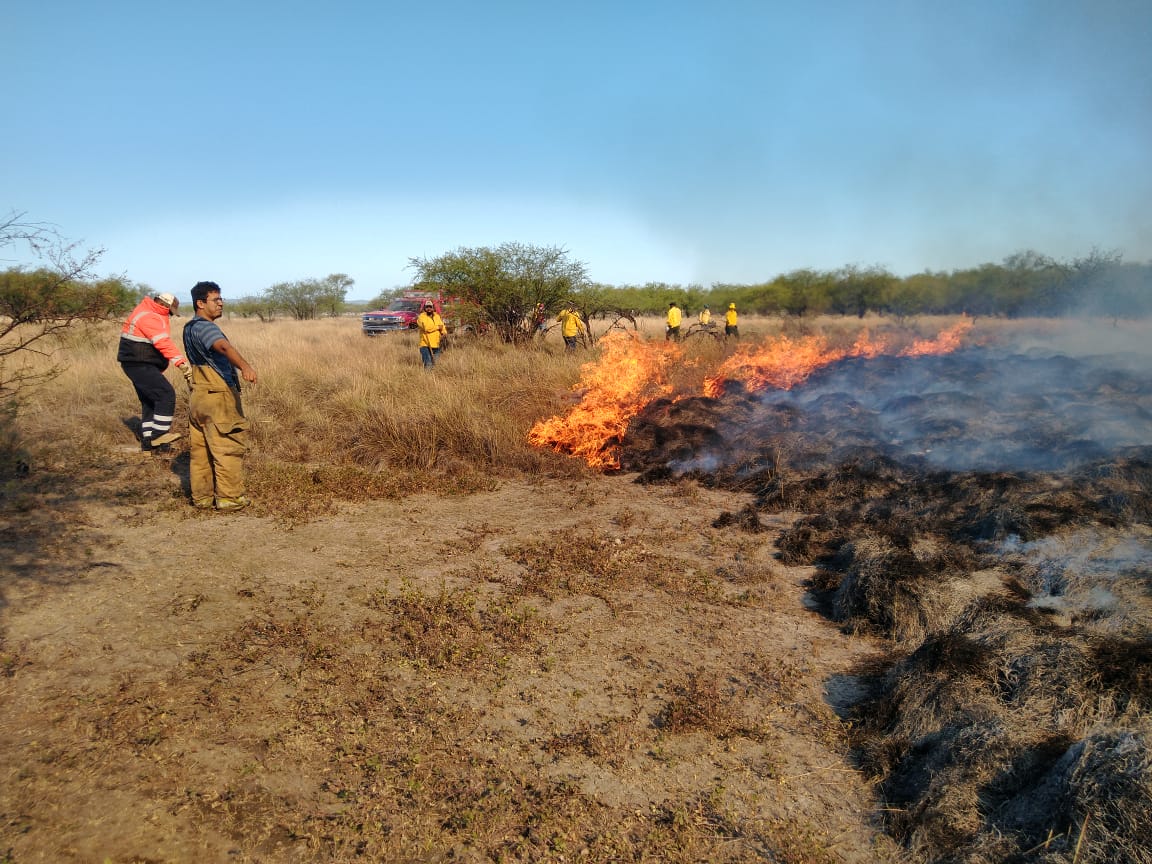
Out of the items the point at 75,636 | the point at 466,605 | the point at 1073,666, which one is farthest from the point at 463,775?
the point at 1073,666

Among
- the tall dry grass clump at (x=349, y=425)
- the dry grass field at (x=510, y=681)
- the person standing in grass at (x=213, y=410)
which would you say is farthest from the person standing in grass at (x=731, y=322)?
the person standing in grass at (x=213, y=410)

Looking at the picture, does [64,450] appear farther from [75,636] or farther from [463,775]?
[463,775]

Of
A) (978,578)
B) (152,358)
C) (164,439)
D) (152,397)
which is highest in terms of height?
(152,358)

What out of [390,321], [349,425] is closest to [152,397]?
[349,425]

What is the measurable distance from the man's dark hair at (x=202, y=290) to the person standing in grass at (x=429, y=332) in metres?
6.09

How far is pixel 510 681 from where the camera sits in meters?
3.60

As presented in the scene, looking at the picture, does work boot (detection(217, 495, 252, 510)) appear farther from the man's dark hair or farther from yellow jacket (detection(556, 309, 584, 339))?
yellow jacket (detection(556, 309, 584, 339))

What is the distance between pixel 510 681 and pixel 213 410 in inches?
161

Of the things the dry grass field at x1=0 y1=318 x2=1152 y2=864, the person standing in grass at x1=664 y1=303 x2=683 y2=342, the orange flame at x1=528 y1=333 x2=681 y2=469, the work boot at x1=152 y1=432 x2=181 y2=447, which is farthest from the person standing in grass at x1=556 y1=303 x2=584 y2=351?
the work boot at x1=152 y1=432 x2=181 y2=447

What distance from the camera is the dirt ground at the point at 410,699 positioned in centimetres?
254

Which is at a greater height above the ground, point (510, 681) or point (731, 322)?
point (731, 322)

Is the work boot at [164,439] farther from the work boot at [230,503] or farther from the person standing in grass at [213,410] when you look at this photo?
the work boot at [230,503]

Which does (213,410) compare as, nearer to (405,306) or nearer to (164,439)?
(164,439)

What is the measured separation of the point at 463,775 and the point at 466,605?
1.64m
